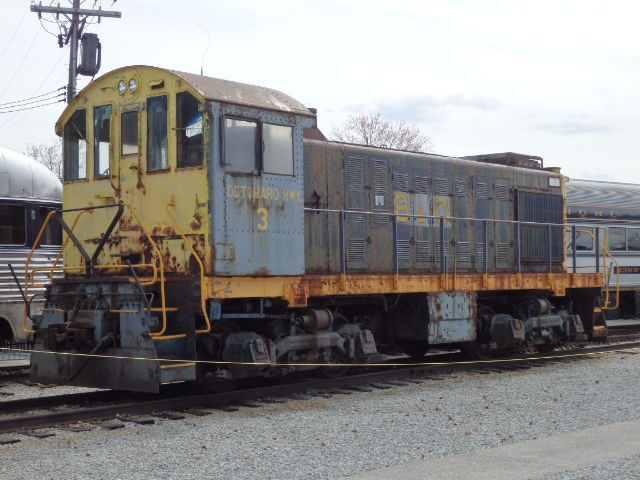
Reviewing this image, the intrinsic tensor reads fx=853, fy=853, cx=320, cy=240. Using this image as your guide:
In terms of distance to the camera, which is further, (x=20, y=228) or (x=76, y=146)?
(x=20, y=228)

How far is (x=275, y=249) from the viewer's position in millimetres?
10938

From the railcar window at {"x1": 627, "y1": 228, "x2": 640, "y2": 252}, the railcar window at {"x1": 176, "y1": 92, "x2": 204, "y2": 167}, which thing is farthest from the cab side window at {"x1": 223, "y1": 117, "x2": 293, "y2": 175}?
the railcar window at {"x1": 627, "y1": 228, "x2": 640, "y2": 252}

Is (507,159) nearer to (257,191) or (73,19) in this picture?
(257,191)

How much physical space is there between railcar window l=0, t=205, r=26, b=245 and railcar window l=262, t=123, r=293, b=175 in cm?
675

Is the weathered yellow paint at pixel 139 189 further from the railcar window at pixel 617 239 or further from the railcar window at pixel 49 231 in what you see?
the railcar window at pixel 617 239

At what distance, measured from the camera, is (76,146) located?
11703 mm

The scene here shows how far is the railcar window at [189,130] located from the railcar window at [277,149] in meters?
0.90

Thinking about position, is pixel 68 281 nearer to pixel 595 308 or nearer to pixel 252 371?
pixel 252 371

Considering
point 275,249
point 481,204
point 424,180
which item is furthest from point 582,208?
point 275,249

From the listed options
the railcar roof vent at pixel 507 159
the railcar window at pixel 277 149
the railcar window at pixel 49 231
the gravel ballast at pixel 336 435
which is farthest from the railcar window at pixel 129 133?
the railcar roof vent at pixel 507 159

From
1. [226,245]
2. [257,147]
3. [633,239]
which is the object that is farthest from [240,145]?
[633,239]

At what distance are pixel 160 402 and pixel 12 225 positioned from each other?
7.04m

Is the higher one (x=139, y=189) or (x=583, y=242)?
(x=139, y=189)

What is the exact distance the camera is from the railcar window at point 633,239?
2503 centimetres
